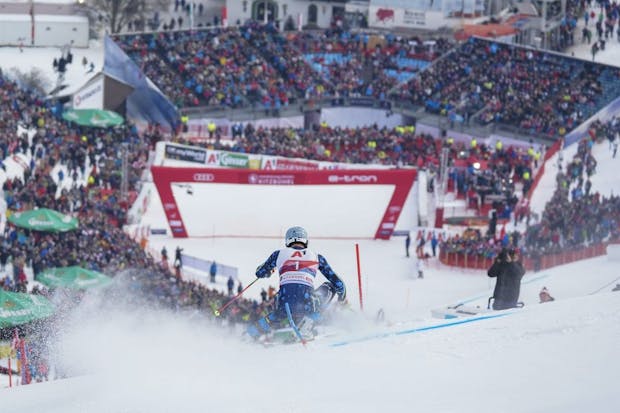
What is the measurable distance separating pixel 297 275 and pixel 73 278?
39.1 feet

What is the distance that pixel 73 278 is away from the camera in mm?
24734

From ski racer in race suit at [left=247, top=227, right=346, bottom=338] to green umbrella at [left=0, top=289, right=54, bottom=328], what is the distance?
7096 mm

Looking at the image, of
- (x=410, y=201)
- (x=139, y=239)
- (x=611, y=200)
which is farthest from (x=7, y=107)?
(x=611, y=200)

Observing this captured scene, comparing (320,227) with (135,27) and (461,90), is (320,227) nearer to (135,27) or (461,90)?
(461,90)

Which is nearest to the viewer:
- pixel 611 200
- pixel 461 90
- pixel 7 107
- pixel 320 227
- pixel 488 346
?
pixel 488 346

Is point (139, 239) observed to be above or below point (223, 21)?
below

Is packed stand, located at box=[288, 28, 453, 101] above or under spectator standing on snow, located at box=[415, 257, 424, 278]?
above

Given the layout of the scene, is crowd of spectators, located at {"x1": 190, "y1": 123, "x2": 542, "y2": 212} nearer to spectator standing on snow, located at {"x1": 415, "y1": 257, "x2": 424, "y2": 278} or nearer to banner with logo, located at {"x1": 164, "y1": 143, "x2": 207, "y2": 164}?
banner with logo, located at {"x1": 164, "y1": 143, "x2": 207, "y2": 164}

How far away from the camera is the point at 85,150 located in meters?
37.4

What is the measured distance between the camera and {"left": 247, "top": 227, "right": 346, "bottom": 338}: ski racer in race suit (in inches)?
537

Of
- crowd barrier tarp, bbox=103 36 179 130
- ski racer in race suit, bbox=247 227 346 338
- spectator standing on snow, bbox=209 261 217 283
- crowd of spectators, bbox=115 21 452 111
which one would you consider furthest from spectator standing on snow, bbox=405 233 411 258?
ski racer in race suit, bbox=247 227 346 338

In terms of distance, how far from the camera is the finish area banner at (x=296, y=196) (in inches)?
1401

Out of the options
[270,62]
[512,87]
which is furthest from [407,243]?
[270,62]

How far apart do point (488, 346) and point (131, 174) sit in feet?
81.3
